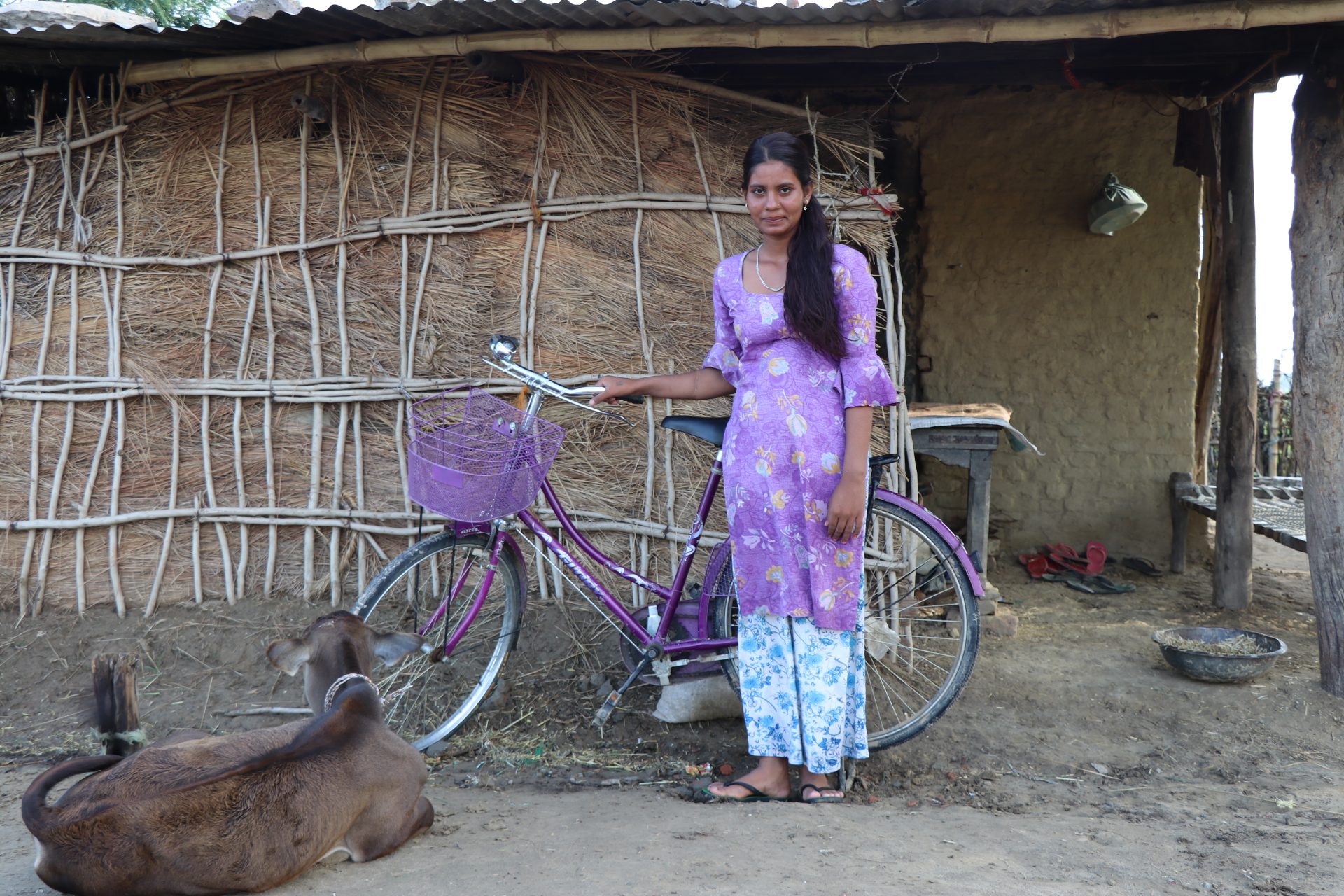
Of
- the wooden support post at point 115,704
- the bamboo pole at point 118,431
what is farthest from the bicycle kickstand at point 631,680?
the bamboo pole at point 118,431

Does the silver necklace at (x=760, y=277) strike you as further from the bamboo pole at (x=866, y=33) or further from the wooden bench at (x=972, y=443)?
the wooden bench at (x=972, y=443)

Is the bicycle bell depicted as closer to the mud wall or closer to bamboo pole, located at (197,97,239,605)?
bamboo pole, located at (197,97,239,605)

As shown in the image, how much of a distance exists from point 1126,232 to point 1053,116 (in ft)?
2.76

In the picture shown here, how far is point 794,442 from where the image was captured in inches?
113

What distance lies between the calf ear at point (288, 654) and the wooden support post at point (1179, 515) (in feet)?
17.5

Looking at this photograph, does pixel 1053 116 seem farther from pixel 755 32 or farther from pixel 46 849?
pixel 46 849

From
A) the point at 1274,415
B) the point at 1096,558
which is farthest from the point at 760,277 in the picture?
the point at 1274,415

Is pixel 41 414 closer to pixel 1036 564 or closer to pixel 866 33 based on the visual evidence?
pixel 866 33

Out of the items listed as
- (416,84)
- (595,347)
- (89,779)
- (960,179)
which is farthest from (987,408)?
(89,779)

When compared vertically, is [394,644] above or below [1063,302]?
below

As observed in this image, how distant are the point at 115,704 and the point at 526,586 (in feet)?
4.27

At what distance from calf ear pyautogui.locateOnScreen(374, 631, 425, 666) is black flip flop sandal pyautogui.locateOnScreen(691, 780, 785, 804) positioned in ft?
3.25

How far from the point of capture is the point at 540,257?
4293mm

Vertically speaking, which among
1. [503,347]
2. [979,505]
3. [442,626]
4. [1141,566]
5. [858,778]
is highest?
[503,347]
